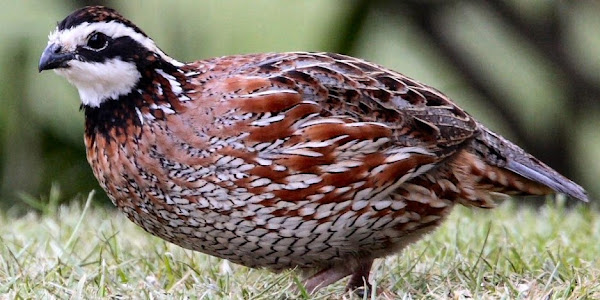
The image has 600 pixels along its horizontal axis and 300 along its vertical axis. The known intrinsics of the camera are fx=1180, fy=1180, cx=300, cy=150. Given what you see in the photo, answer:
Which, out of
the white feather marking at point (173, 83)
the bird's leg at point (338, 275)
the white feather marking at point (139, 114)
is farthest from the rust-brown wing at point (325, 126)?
the bird's leg at point (338, 275)

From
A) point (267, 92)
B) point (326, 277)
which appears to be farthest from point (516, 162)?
point (267, 92)

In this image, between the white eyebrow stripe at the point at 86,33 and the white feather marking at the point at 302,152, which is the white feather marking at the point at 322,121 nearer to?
the white feather marking at the point at 302,152

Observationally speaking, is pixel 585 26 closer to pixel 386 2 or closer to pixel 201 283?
pixel 386 2

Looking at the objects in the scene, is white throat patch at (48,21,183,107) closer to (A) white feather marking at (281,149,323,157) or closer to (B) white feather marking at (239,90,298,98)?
(B) white feather marking at (239,90,298,98)

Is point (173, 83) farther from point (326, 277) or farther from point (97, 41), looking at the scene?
point (326, 277)

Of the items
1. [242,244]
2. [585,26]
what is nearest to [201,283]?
[242,244]
